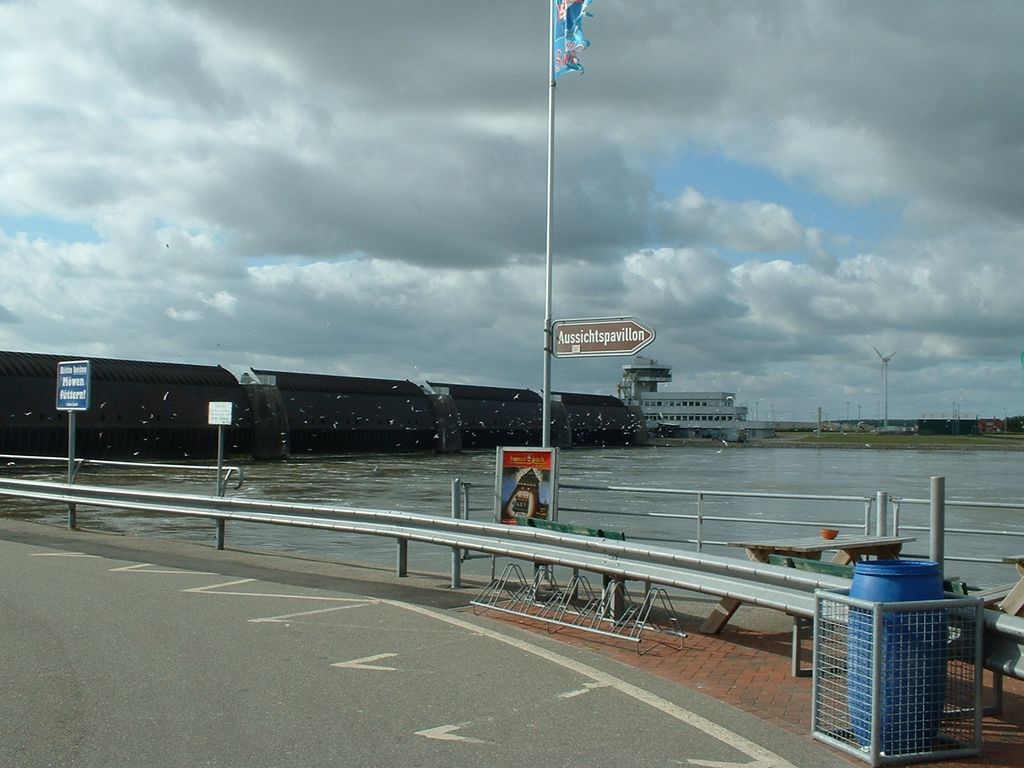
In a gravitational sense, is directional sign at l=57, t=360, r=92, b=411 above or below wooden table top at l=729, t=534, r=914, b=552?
above

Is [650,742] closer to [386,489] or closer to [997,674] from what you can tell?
[997,674]

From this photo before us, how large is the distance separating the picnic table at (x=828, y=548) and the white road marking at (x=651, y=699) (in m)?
2.03

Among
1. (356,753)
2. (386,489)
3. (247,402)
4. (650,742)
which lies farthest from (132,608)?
(247,402)

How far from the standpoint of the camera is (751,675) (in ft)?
24.5

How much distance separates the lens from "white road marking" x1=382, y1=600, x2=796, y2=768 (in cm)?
540

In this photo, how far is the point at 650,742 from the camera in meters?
5.59

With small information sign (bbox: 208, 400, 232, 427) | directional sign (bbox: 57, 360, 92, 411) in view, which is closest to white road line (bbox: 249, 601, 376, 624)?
small information sign (bbox: 208, 400, 232, 427)

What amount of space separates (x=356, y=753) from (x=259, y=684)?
1.68 meters

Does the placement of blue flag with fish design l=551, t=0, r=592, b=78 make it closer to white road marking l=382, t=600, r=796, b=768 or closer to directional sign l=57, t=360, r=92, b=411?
white road marking l=382, t=600, r=796, b=768

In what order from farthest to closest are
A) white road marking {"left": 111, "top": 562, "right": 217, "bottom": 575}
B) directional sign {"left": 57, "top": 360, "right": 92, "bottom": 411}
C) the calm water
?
directional sign {"left": 57, "top": 360, "right": 92, "bottom": 411}
the calm water
white road marking {"left": 111, "top": 562, "right": 217, "bottom": 575}

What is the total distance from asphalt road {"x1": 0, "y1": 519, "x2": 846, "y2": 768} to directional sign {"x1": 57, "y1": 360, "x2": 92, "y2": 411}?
8.62 metres

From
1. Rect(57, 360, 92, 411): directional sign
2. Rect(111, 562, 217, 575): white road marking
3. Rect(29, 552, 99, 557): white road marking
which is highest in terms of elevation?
Rect(57, 360, 92, 411): directional sign

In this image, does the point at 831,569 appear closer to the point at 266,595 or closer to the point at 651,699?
the point at 651,699

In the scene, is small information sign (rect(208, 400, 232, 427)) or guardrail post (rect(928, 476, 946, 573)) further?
small information sign (rect(208, 400, 232, 427))
